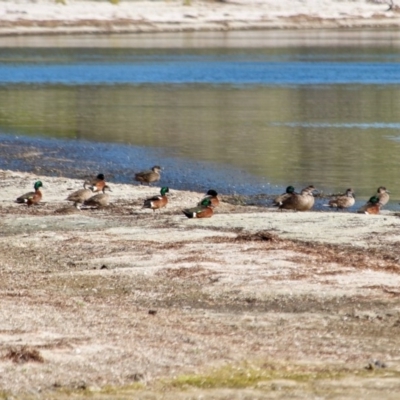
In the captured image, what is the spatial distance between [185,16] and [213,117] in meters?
63.6

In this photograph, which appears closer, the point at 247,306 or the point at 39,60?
the point at 247,306

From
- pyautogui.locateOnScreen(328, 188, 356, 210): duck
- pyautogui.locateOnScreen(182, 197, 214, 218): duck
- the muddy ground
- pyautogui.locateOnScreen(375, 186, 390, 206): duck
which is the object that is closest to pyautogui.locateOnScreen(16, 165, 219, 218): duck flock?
pyautogui.locateOnScreen(182, 197, 214, 218): duck

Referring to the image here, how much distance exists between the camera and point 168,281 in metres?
12.1

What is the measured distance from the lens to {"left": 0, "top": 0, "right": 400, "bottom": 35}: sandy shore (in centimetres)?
9100

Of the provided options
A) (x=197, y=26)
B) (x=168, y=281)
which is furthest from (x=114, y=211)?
(x=197, y=26)

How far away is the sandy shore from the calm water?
65.2ft

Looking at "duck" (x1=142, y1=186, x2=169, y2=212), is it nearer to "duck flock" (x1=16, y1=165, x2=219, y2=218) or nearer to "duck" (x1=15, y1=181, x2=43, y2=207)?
"duck flock" (x1=16, y1=165, x2=219, y2=218)

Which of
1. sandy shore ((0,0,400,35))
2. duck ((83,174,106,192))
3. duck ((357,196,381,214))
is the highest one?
duck ((357,196,381,214))

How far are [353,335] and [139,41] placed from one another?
77.2 meters

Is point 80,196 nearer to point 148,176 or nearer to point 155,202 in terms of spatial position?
point 155,202

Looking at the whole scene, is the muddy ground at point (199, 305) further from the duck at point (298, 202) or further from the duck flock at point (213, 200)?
the duck at point (298, 202)

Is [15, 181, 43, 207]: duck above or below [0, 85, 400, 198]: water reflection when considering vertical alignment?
above

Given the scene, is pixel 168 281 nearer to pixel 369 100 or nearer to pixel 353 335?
pixel 353 335

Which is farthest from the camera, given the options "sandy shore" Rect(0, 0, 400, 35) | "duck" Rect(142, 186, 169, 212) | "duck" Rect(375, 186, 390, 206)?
"sandy shore" Rect(0, 0, 400, 35)
